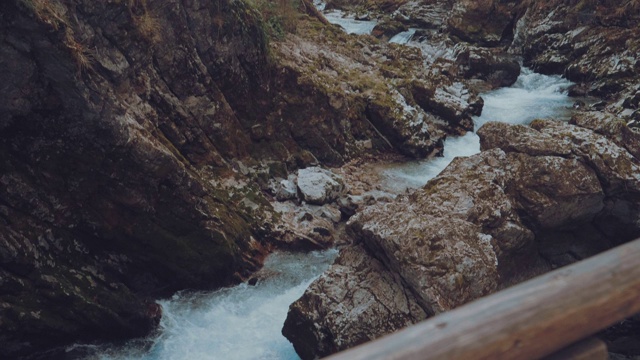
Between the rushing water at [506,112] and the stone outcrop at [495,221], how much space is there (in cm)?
401

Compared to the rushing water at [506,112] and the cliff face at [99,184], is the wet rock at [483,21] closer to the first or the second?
the rushing water at [506,112]

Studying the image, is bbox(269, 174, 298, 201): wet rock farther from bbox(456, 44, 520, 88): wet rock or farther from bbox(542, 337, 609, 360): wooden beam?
bbox(456, 44, 520, 88): wet rock

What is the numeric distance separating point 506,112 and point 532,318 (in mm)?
17526

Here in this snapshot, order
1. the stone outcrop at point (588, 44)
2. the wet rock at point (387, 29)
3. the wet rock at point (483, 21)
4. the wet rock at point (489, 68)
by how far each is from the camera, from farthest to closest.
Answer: the wet rock at point (387, 29), the wet rock at point (483, 21), the wet rock at point (489, 68), the stone outcrop at point (588, 44)

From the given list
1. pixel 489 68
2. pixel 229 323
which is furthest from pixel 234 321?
pixel 489 68

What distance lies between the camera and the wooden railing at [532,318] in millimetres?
1579

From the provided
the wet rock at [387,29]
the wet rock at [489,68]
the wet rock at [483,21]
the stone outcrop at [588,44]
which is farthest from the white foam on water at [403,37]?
the wet rock at [489,68]

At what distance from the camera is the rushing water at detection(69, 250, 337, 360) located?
7.51 meters

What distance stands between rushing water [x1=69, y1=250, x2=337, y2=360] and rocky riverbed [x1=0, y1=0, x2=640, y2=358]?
1.03ft

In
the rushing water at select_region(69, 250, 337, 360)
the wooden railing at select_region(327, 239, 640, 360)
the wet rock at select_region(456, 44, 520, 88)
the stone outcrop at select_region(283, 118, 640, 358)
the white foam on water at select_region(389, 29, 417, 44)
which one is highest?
the wooden railing at select_region(327, 239, 640, 360)

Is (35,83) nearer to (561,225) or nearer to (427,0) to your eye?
(561,225)

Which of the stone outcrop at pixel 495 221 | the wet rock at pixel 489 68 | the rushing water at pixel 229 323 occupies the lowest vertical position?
the rushing water at pixel 229 323

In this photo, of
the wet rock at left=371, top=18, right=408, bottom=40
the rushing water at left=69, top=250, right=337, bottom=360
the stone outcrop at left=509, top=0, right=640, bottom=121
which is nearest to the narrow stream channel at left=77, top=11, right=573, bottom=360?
the rushing water at left=69, top=250, right=337, bottom=360

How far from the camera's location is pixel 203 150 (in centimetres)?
1066
